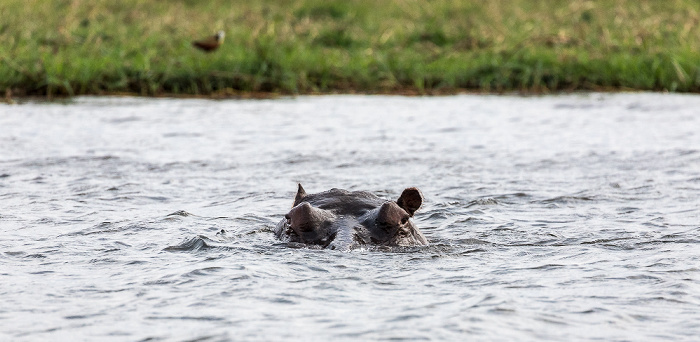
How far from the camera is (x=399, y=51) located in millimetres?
15414

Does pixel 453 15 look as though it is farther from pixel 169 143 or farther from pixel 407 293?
pixel 407 293

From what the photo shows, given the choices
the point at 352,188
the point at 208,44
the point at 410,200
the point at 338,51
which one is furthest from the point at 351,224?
the point at 338,51

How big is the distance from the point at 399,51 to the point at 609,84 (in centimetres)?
296

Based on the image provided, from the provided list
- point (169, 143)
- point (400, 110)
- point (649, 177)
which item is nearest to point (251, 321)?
point (649, 177)

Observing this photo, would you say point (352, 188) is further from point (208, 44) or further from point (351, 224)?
point (208, 44)

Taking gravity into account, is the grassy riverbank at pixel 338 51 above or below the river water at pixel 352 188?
above

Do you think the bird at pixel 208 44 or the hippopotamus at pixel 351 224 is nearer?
the hippopotamus at pixel 351 224

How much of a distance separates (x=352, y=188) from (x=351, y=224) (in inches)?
105

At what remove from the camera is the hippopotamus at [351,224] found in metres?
5.63

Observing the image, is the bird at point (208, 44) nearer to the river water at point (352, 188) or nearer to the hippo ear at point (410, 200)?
the river water at point (352, 188)

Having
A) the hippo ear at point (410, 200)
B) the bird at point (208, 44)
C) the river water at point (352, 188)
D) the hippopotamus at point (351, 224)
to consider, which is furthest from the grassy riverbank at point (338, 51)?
the hippopotamus at point (351, 224)

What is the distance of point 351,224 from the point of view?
5.73 metres

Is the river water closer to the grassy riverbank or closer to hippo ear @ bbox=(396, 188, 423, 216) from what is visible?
hippo ear @ bbox=(396, 188, 423, 216)

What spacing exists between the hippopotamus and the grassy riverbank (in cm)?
780
